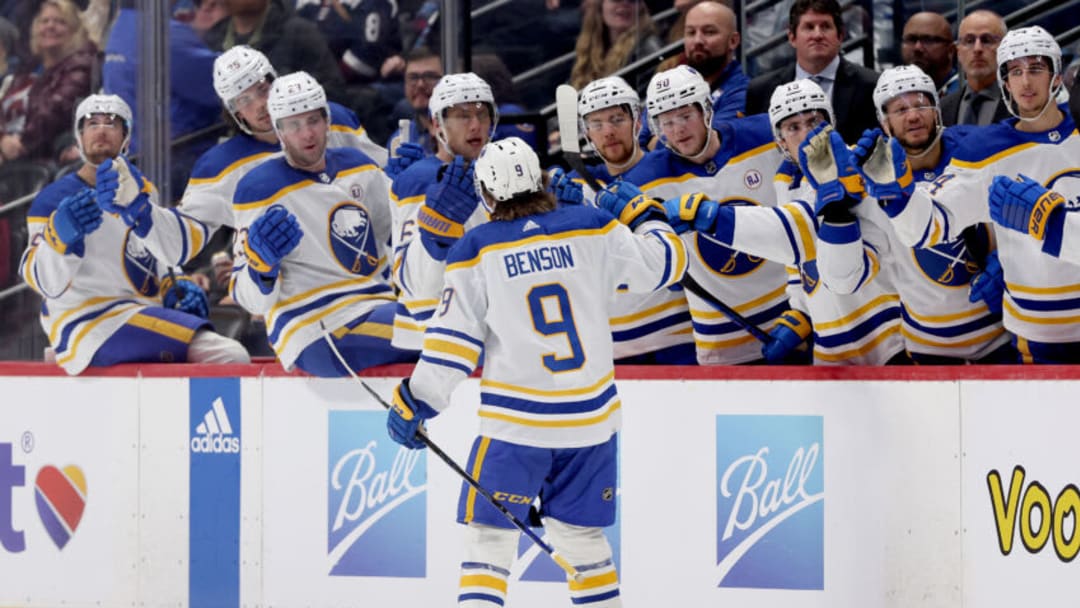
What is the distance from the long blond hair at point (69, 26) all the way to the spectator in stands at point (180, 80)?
0.16 metres

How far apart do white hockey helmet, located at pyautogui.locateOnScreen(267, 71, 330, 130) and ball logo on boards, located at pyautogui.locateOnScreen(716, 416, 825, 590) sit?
1.42 m

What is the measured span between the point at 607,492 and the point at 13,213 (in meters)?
2.97

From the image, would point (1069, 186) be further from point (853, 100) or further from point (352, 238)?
point (352, 238)

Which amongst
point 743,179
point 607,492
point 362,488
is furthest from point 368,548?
point 743,179

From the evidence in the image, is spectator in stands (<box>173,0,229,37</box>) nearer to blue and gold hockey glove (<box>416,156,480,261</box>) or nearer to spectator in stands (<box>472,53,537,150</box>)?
spectator in stands (<box>472,53,537,150</box>)

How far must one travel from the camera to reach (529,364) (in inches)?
142

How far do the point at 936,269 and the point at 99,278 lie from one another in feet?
7.88

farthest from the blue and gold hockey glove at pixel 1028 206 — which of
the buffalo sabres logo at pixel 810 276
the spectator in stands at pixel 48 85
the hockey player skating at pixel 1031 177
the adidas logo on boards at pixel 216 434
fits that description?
the spectator in stands at pixel 48 85

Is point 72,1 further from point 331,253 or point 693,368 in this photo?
point 693,368

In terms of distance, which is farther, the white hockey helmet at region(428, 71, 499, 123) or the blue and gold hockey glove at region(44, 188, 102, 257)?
the blue and gold hockey glove at region(44, 188, 102, 257)

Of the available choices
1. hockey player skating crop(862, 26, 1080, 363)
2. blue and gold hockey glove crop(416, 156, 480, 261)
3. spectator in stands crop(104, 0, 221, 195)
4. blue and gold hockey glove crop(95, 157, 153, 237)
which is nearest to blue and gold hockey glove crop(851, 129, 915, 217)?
hockey player skating crop(862, 26, 1080, 363)

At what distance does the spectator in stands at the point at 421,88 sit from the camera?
18.1 feet

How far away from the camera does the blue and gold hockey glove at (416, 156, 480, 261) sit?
4.03 m

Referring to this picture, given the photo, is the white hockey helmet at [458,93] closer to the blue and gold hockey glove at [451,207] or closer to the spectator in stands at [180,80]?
the blue and gold hockey glove at [451,207]
